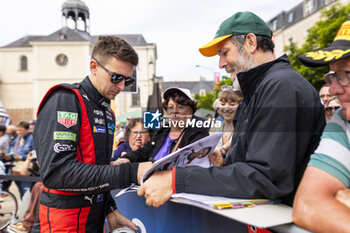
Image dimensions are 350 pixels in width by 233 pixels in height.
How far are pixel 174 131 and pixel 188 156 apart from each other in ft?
6.62

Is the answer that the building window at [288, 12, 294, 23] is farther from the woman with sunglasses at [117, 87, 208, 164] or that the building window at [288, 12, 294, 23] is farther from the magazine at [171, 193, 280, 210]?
the magazine at [171, 193, 280, 210]

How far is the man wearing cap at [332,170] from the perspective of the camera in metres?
0.99

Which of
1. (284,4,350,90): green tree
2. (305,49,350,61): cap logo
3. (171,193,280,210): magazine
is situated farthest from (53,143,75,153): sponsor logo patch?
(284,4,350,90): green tree

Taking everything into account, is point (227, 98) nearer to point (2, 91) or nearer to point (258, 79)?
point (258, 79)

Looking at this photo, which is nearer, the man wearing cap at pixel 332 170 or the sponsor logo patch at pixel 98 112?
the man wearing cap at pixel 332 170

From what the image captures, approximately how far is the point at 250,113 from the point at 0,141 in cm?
721

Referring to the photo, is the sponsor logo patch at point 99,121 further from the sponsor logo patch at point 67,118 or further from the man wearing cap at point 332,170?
the man wearing cap at point 332,170

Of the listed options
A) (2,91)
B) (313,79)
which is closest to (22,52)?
(2,91)

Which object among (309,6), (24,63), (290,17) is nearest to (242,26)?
(309,6)

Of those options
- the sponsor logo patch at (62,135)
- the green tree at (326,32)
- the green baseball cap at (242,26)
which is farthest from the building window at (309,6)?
the sponsor logo patch at (62,135)

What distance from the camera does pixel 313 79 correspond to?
14219 millimetres

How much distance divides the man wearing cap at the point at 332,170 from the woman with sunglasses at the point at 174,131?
6.99ft

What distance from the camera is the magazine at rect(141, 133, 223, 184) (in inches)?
50.9

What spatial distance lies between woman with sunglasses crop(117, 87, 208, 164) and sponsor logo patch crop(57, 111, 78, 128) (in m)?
1.65
